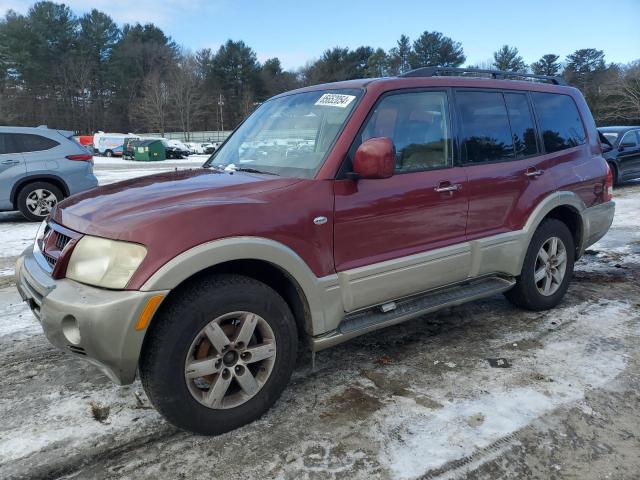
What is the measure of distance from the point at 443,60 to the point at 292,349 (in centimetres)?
7541

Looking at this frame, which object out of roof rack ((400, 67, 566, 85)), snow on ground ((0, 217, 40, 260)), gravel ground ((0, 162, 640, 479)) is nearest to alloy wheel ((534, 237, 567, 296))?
gravel ground ((0, 162, 640, 479))

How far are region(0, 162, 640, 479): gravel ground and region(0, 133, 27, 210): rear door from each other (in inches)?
220

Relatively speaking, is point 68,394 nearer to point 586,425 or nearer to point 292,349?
point 292,349

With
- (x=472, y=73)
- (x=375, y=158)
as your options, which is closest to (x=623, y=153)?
(x=472, y=73)

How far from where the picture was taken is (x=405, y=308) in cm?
342

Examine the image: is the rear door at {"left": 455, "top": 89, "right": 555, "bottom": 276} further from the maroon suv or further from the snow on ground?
the snow on ground

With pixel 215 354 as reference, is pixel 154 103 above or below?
above

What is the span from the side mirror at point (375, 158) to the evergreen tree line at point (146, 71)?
66651 millimetres

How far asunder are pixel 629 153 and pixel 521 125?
1073 cm

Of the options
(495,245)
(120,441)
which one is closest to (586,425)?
(495,245)

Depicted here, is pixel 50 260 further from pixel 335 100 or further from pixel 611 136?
pixel 611 136

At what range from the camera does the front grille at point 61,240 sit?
2.76 metres

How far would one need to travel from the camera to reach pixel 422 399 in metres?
3.07

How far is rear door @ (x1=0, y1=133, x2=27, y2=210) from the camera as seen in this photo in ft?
28.9
